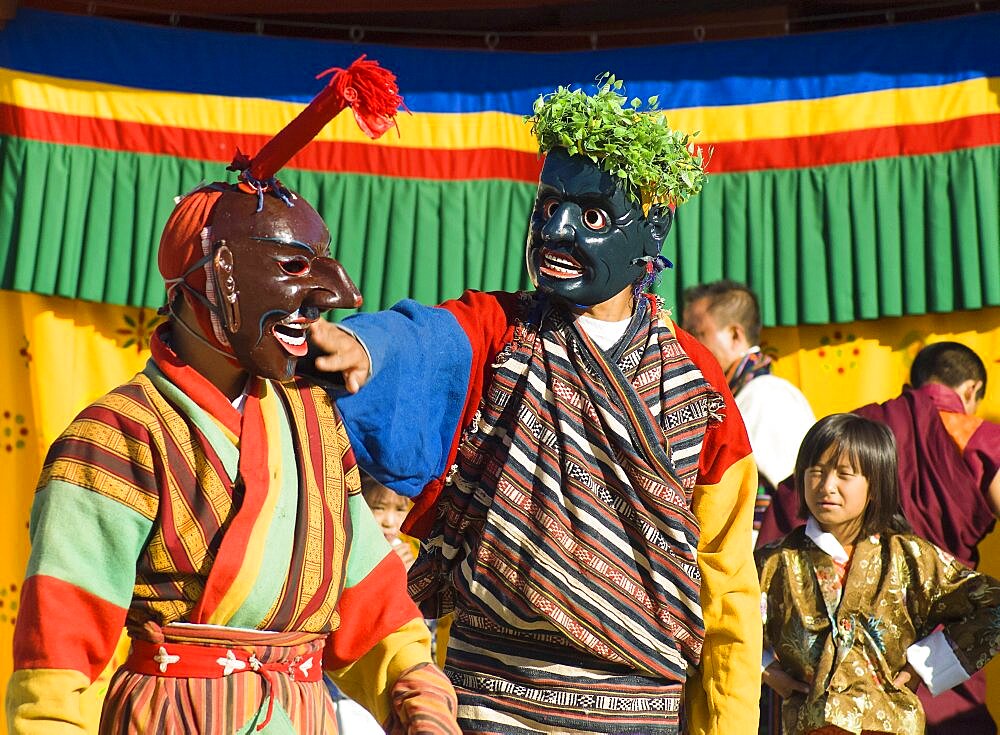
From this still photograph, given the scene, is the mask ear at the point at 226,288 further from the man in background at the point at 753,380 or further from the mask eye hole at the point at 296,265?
the man in background at the point at 753,380

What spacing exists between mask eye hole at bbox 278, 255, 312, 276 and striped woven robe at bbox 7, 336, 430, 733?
182 millimetres

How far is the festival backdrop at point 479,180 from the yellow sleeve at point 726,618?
231cm

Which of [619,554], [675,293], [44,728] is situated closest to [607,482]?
[619,554]

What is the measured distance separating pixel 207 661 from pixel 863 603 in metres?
2.03

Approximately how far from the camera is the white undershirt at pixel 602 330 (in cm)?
273

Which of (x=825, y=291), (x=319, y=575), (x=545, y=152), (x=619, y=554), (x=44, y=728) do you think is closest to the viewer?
(x=44, y=728)

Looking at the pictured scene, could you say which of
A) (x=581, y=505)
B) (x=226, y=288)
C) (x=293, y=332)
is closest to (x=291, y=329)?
(x=293, y=332)

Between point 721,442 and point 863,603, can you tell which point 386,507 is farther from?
point 721,442

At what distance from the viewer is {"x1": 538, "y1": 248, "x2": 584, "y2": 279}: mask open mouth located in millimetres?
2697

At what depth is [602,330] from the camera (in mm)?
2750

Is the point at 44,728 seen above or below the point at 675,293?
below

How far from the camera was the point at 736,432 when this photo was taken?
2.79 m

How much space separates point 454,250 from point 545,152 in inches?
90.5

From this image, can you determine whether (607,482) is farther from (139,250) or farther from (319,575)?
(139,250)
